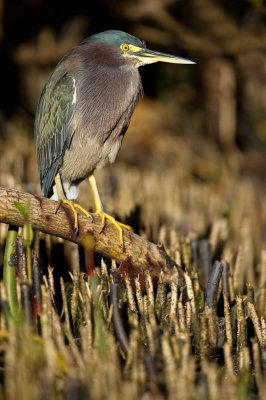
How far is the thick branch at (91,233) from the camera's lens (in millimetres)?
2949

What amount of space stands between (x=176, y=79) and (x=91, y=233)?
759cm

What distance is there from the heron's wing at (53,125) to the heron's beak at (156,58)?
36cm

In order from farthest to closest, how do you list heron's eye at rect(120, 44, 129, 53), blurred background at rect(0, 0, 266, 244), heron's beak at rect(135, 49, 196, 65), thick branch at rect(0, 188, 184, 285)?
blurred background at rect(0, 0, 266, 244)
heron's eye at rect(120, 44, 129, 53)
heron's beak at rect(135, 49, 196, 65)
thick branch at rect(0, 188, 184, 285)

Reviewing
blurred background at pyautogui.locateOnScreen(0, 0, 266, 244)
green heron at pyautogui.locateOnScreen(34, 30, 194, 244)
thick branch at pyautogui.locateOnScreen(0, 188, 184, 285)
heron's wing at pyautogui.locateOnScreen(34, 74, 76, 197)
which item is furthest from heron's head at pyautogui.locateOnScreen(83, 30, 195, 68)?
blurred background at pyautogui.locateOnScreen(0, 0, 266, 244)

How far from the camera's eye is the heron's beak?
3723mm

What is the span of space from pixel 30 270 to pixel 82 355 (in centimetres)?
69

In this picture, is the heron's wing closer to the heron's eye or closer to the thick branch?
the heron's eye

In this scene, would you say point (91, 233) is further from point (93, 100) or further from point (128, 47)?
point (128, 47)

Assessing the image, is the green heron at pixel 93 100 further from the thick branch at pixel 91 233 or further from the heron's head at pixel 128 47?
the thick branch at pixel 91 233

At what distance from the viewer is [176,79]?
1059 cm

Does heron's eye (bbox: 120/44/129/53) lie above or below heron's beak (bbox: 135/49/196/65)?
above

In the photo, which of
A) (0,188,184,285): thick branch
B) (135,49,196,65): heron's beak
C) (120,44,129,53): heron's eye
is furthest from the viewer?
(120,44,129,53): heron's eye

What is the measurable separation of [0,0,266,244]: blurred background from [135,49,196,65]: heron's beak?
153 inches

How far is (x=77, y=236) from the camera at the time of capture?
10.4 feet
